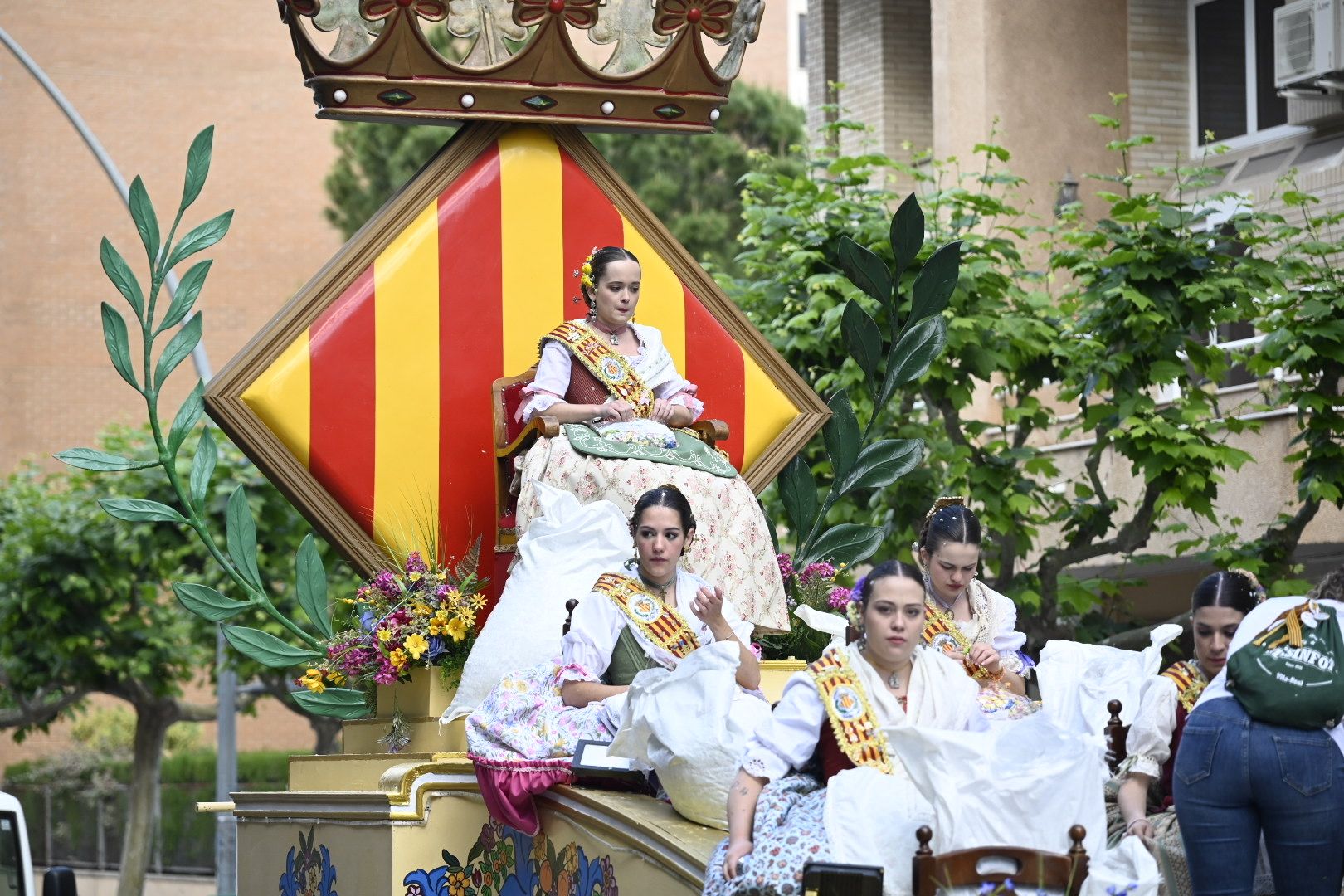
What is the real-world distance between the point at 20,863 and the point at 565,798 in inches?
76.4

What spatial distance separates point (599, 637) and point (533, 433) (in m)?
1.99

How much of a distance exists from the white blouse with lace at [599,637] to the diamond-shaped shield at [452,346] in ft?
7.61

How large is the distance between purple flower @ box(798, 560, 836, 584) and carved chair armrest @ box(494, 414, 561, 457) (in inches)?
56.9

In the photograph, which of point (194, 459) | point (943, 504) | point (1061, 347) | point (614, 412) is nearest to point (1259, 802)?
point (943, 504)

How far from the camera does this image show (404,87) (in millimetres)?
9023

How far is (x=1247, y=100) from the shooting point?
17.1m

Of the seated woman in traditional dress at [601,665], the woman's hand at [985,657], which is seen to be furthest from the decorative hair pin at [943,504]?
the seated woman in traditional dress at [601,665]

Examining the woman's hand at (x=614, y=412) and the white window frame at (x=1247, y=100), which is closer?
the woman's hand at (x=614, y=412)

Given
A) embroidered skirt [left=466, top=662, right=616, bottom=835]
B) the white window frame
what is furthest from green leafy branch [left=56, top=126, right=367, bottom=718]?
the white window frame

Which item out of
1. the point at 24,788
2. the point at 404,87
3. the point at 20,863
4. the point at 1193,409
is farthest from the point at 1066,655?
the point at 24,788

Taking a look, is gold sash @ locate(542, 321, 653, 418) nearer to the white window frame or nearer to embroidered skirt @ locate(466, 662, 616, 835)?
embroidered skirt @ locate(466, 662, 616, 835)

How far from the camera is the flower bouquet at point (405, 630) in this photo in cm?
787

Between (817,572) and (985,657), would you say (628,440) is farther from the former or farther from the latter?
(985,657)

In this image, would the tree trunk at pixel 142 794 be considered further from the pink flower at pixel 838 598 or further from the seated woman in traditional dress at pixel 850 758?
the seated woman in traditional dress at pixel 850 758
